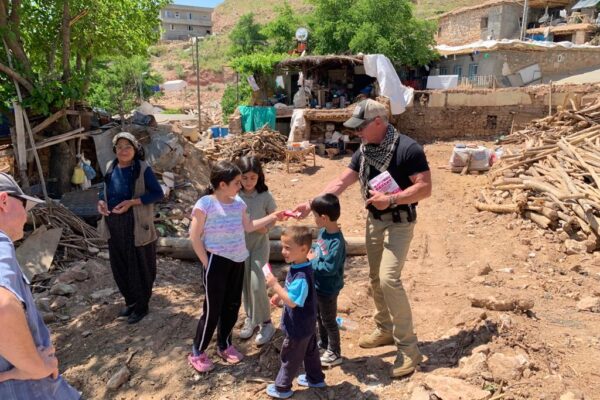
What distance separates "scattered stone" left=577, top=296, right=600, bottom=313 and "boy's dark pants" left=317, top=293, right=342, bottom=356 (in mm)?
2773

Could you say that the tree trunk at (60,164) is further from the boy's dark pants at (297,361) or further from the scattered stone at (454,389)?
the scattered stone at (454,389)

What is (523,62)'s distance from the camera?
21141mm

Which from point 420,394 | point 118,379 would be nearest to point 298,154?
point 118,379

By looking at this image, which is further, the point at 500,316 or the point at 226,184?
the point at 500,316

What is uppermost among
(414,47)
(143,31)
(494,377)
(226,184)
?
(414,47)

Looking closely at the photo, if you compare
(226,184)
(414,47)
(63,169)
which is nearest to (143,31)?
(63,169)

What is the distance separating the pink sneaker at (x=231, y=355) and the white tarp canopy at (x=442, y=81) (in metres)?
20.9

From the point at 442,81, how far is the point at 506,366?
830 inches

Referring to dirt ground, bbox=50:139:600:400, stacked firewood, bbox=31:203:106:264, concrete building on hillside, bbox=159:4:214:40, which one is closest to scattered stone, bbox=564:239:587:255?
dirt ground, bbox=50:139:600:400

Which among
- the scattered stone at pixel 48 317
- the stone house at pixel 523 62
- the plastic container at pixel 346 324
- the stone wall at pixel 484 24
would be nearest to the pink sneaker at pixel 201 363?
the plastic container at pixel 346 324

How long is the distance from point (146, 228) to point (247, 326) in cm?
129

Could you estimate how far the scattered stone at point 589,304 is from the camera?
14.6 feet

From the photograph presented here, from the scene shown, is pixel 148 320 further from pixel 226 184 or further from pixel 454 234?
pixel 454 234

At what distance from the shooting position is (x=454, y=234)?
7949mm
